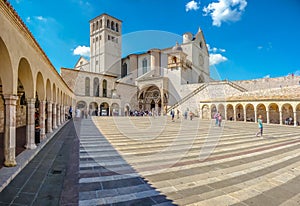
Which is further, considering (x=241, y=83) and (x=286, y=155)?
(x=241, y=83)

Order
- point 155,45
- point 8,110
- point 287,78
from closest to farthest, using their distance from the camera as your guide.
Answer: point 8,110, point 287,78, point 155,45

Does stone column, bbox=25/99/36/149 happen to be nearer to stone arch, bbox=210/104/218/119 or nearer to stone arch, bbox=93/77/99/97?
stone arch, bbox=210/104/218/119

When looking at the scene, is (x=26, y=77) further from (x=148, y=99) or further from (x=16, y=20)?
(x=148, y=99)

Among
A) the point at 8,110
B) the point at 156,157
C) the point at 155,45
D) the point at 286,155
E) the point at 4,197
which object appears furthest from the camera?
the point at 155,45

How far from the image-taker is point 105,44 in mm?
48281

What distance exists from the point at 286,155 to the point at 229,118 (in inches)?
899

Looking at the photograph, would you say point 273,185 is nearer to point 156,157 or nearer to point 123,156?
point 156,157

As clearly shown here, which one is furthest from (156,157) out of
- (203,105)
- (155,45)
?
(155,45)

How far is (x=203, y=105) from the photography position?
28531 mm

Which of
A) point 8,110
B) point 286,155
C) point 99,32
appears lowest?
point 286,155

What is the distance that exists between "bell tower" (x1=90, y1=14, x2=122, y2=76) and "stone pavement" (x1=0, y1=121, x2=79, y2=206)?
44287 mm

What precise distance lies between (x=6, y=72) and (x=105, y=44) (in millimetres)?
46653

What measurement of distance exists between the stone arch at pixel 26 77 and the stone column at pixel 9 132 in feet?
6.03

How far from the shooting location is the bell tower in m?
48.1
